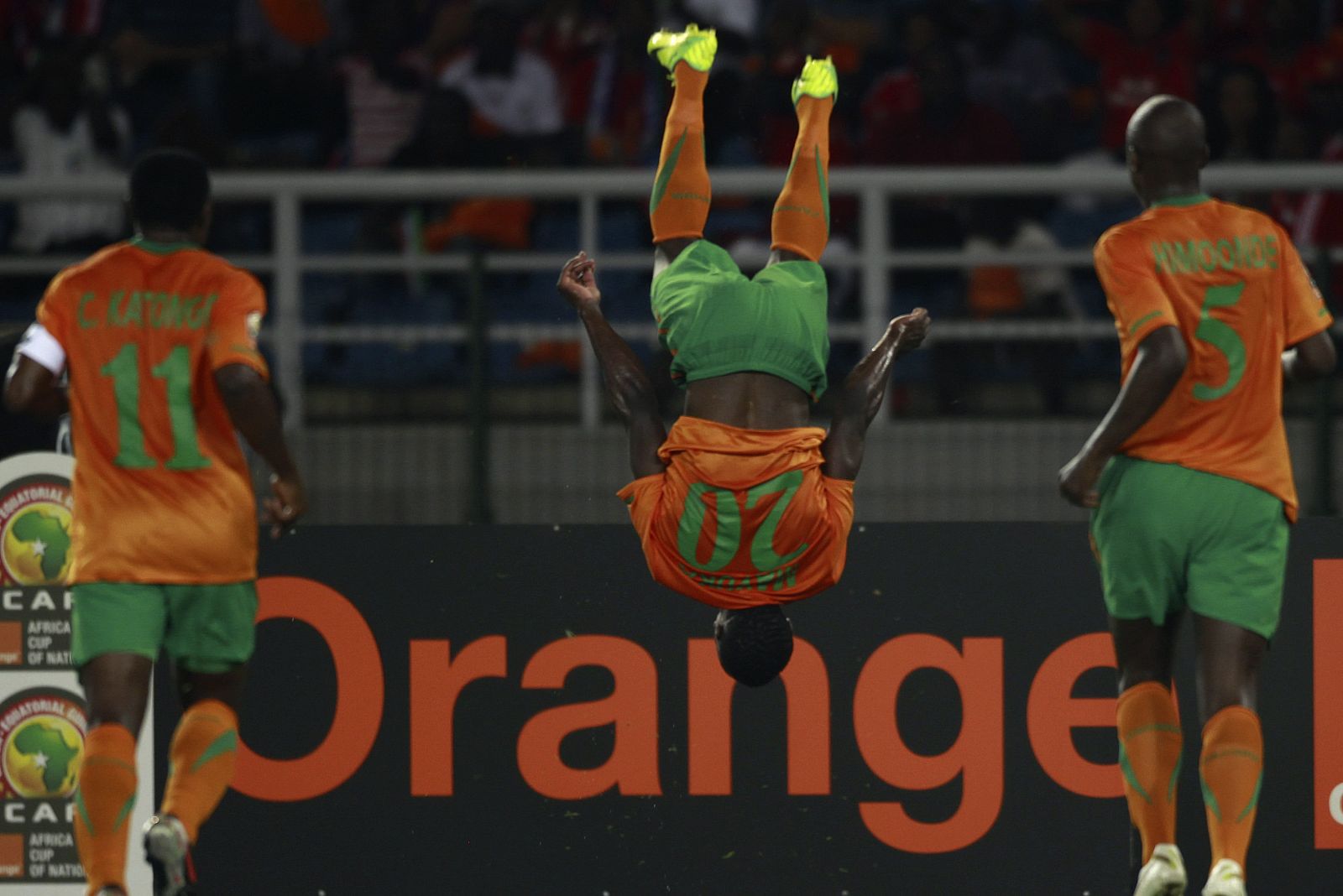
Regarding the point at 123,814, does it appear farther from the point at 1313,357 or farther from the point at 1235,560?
the point at 1313,357

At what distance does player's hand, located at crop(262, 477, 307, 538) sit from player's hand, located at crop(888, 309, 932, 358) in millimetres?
2081

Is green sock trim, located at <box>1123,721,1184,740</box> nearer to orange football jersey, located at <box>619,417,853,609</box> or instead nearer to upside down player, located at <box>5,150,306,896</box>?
orange football jersey, located at <box>619,417,853,609</box>

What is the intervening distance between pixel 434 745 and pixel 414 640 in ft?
1.25

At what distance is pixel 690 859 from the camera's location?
721 centimetres

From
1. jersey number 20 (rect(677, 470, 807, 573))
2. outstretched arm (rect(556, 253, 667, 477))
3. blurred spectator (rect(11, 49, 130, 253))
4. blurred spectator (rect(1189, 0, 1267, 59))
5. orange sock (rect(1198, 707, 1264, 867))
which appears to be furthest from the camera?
blurred spectator (rect(1189, 0, 1267, 59))

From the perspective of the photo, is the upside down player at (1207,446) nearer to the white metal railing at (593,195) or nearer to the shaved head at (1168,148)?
the shaved head at (1168,148)

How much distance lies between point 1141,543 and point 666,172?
210 centimetres

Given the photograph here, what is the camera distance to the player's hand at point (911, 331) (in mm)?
6773

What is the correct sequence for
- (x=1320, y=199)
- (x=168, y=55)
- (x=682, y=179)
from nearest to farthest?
(x=682, y=179), (x=1320, y=199), (x=168, y=55)

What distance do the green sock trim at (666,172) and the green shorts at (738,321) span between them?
0.24m

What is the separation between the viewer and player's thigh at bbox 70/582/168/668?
18.9ft

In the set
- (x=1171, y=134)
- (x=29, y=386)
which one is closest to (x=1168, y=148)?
(x=1171, y=134)

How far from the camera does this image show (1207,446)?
5809mm

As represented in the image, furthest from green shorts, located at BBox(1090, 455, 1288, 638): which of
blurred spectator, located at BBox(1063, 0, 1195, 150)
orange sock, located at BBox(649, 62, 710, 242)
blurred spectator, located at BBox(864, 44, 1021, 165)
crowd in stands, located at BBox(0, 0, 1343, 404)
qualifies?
blurred spectator, located at BBox(1063, 0, 1195, 150)
